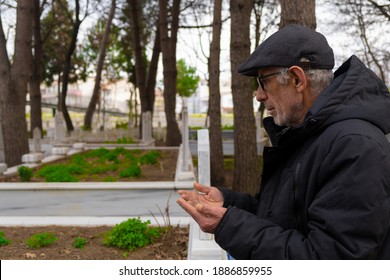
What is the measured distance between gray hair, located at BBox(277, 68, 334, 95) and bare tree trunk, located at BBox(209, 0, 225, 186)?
9.00 m

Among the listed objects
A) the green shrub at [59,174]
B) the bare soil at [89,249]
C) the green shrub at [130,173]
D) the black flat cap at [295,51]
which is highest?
the black flat cap at [295,51]

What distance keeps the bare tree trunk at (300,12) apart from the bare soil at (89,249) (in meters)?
2.64

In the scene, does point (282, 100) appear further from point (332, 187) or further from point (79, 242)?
point (79, 242)

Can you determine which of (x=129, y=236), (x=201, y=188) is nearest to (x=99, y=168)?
(x=129, y=236)

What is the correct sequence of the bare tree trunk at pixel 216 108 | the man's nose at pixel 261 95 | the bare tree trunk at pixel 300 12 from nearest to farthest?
the man's nose at pixel 261 95 → the bare tree trunk at pixel 300 12 → the bare tree trunk at pixel 216 108

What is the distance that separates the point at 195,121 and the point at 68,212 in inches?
1622

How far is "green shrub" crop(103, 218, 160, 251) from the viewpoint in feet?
13.8

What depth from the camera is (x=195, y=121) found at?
4747 centimetres

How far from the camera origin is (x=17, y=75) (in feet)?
29.7

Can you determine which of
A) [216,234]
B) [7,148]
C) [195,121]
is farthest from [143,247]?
[195,121]

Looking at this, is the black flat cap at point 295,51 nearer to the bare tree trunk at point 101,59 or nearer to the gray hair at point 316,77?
the gray hair at point 316,77

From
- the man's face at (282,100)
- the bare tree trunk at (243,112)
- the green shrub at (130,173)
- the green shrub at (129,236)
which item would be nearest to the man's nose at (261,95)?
the man's face at (282,100)

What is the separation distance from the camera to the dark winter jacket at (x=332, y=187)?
128 cm
